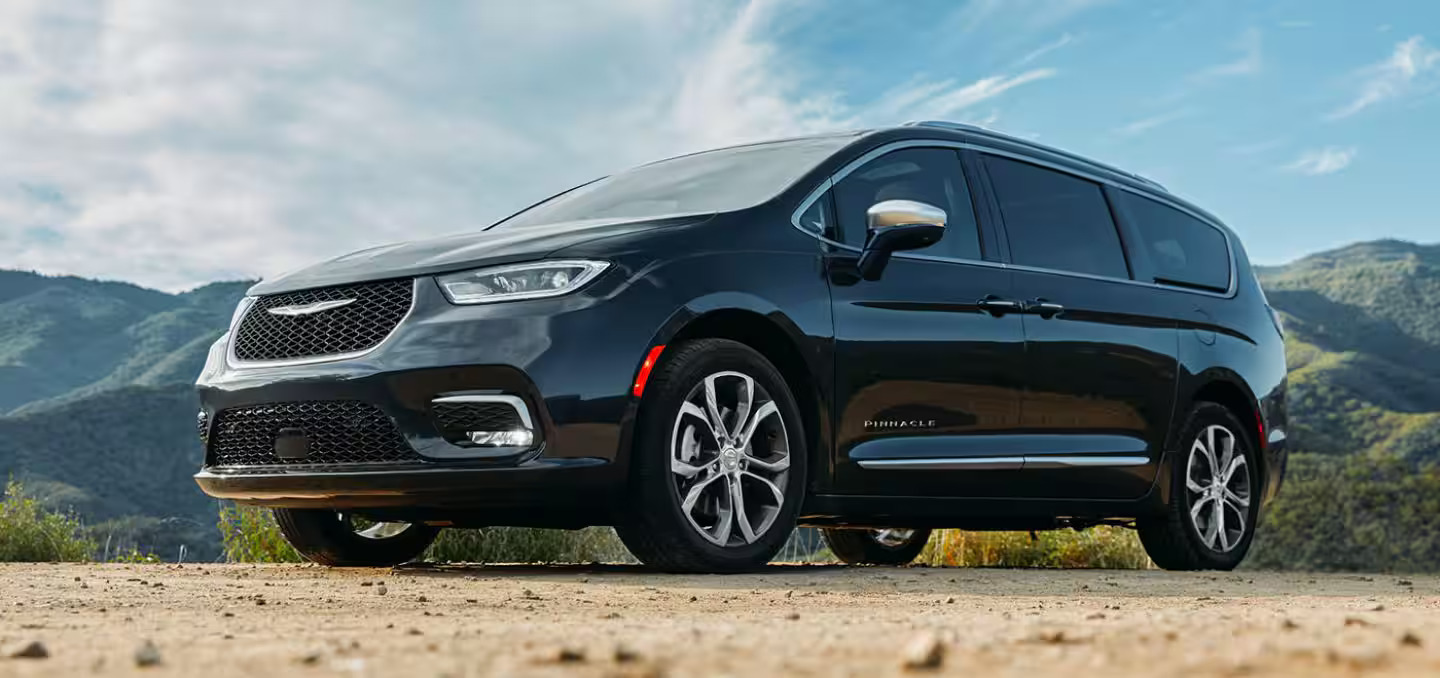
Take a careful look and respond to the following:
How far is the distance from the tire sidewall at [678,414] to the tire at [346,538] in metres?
1.97

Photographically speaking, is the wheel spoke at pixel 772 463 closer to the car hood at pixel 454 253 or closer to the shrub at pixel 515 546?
the car hood at pixel 454 253

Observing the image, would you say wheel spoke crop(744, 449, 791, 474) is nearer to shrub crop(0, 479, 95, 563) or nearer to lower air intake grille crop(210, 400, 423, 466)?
lower air intake grille crop(210, 400, 423, 466)

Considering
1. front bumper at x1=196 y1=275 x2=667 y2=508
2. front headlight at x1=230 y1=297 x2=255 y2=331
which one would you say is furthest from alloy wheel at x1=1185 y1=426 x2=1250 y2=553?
front headlight at x1=230 y1=297 x2=255 y2=331

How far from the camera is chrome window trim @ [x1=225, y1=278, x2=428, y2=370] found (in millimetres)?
5148

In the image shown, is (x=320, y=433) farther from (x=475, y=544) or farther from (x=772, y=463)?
(x=475, y=544)

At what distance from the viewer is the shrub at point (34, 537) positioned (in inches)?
341

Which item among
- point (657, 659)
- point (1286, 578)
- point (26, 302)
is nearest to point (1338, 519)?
point (1286, 578)

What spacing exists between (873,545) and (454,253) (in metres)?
4.44

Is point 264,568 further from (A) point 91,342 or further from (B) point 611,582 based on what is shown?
(A) point 91,342

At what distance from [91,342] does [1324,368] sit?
335 ft

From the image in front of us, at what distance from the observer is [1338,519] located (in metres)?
72.3

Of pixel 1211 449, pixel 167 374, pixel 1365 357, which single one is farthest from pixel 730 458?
pixel 1365 357

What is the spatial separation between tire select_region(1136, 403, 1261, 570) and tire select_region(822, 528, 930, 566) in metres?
1.83

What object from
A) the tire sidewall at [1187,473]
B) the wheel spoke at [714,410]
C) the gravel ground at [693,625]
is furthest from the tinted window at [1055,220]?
the wheel spoke at [714,410]
